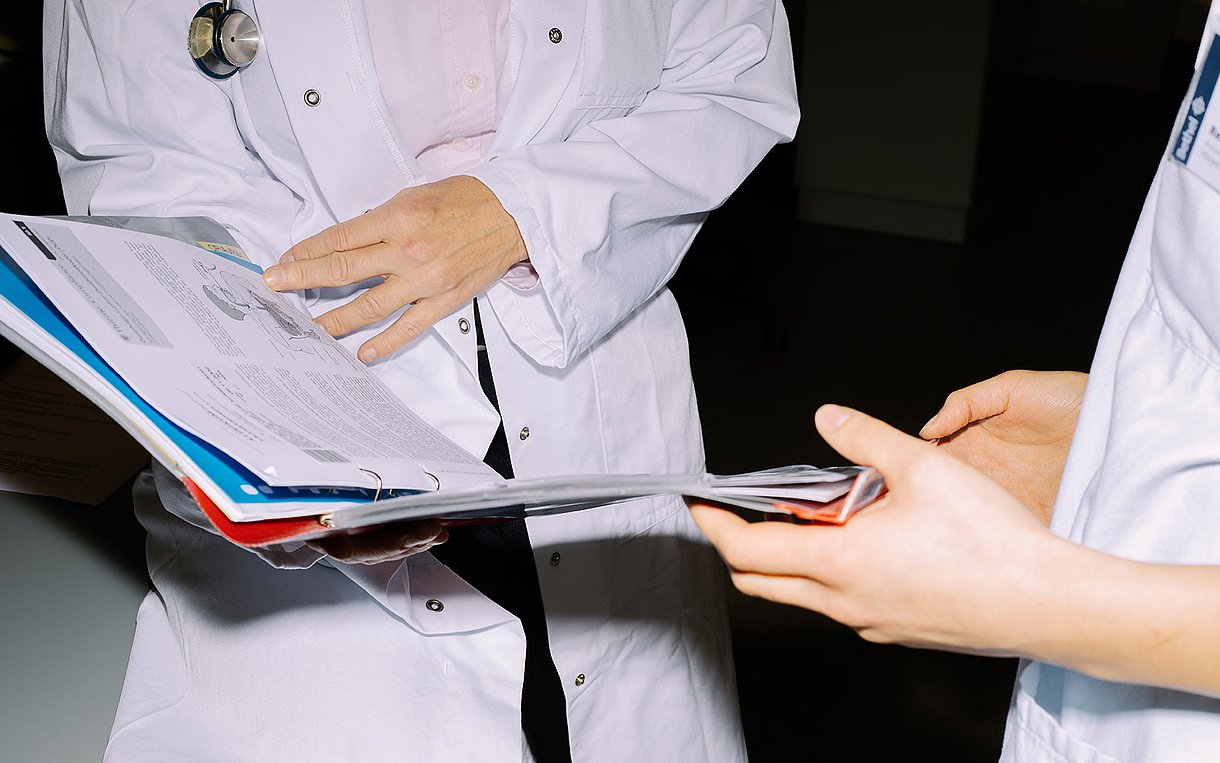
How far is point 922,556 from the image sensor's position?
622 millimetres

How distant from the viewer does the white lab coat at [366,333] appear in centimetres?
98

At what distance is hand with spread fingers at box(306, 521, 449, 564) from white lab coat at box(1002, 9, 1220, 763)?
45cm

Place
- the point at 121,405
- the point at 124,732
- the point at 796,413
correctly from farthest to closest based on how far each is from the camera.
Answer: the point at 796,413, the point at 124,732, the point at 121,405

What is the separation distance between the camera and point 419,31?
1.04 metres

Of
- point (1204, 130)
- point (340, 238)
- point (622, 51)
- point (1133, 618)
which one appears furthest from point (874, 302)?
point (1133, 618)

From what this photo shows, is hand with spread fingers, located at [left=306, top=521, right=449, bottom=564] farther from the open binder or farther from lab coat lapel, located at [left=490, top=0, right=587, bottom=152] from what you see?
lab coat lapel, located at [left=490, top=0, right=587, bottom=152]

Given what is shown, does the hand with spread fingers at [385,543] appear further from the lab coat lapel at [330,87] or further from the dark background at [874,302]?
the dark background at [874,302]

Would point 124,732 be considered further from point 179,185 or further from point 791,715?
point 791,715

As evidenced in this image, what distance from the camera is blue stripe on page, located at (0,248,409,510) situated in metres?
0.62

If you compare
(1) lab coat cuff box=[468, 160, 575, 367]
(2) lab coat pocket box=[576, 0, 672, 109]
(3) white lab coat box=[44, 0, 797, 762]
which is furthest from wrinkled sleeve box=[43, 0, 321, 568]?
(2) lab coat pocket box=[576, 0, 672, 109]

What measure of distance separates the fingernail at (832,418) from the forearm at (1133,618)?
0.48 feet

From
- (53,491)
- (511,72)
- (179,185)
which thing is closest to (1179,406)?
(511,72)

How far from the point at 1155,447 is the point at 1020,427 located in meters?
0.23

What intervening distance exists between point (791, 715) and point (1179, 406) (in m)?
1.57
